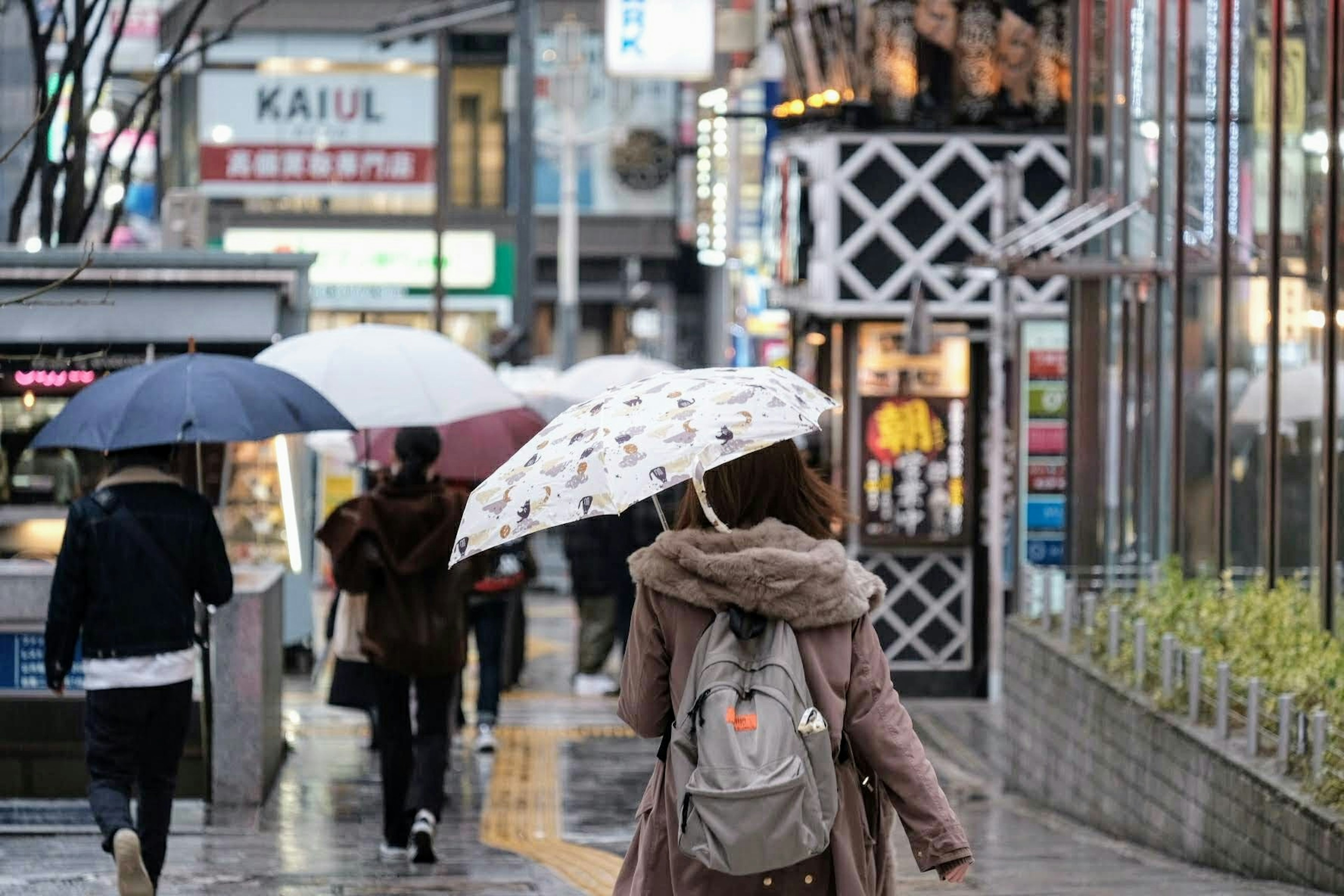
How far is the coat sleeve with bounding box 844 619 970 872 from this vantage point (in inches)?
172

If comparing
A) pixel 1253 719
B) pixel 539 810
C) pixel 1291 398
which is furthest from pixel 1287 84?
pixel 539 810

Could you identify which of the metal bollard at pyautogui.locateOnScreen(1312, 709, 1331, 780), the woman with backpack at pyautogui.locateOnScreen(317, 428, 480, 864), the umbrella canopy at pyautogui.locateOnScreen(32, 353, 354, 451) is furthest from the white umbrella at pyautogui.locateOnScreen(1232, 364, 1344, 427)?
the umbrella canopy at pyautogui.locateOnScreen(32, 353, 354, 451)

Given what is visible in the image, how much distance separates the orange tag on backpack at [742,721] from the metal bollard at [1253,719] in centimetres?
458

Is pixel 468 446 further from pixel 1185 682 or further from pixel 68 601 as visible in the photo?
pixel 68 601

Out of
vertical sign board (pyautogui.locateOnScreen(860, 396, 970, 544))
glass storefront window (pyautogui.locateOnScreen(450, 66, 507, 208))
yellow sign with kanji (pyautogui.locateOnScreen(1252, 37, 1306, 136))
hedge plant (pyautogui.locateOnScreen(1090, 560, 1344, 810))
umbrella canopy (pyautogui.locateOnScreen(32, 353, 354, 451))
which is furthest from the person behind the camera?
glass storefront window (pyautogui.locateOnScreen(450, 66, 507, 208))

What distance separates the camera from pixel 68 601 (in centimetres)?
709

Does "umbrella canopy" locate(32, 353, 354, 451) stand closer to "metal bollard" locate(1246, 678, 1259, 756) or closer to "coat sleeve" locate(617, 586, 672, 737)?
"coat sleeve" locate(617, 586, 672, 737)

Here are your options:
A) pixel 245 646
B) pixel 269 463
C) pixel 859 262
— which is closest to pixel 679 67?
pixel 859 262

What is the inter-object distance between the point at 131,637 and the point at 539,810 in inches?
151

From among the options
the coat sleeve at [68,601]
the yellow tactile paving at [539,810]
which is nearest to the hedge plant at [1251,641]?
the yellow tactile paving at [539,810]

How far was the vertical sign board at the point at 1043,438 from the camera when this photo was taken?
672 inches

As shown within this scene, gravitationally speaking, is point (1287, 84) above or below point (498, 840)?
above

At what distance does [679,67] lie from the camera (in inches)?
857

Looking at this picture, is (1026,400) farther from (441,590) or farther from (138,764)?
(138,764)
